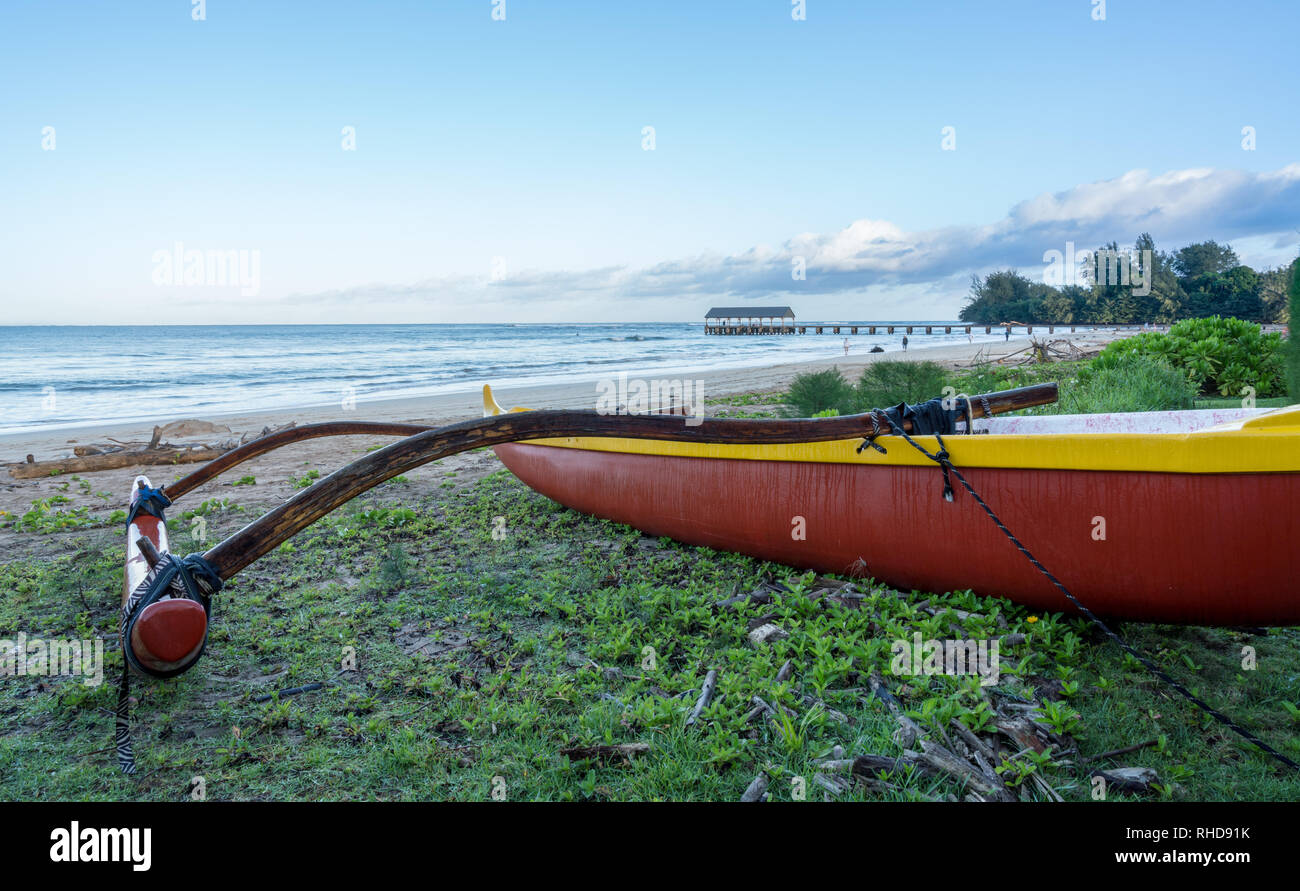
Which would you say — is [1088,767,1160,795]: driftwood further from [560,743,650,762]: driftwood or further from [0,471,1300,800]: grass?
[560,743,650,762]: driftwood

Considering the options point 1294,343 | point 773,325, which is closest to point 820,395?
point 1294,343

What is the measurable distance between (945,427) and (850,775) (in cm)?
199

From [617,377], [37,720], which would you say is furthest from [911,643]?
[617,377]

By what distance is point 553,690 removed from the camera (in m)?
2.54

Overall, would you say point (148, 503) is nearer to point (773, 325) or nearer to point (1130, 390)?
point (1130, 390)

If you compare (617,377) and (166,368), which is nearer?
(617,377)

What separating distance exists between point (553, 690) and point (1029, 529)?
2.12m

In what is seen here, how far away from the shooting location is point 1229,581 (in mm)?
2533

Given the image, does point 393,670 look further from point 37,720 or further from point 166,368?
point 166,368

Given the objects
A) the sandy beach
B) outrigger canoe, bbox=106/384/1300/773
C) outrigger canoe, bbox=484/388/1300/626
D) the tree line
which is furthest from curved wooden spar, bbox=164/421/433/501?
the tree line

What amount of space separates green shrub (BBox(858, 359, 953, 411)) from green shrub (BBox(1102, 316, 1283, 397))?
307 centimetres

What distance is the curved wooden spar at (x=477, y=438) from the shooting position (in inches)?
96.0

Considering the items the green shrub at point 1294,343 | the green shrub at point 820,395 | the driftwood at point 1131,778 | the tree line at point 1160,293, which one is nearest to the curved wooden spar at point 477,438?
the driftwood at point 1131,778

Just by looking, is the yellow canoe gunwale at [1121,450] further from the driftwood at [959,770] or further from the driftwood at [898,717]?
the driftwood at [959,770]
